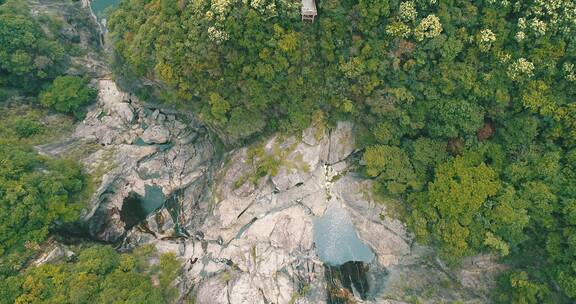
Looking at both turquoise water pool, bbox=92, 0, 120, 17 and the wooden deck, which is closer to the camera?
the wooden deck

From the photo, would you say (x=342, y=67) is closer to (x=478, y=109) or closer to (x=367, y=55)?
(x=367, y=55)

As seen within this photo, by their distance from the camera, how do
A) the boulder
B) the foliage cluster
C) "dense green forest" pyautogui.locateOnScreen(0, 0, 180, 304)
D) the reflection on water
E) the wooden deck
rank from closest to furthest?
1. the foliage cluster
2. "dense green forest" pyautogui.locateOnScreen(0, 0, 180, 304)
3. the wooden deck
4. the reflection on water
5. the boulder

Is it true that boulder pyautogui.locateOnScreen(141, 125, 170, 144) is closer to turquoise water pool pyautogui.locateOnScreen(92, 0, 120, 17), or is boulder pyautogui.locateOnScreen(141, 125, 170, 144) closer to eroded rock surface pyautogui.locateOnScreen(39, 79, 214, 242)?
eroded rock surface pyautogui.locateOnScreen(39, 79, 214, 242)

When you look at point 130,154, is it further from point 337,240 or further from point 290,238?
point 337,240

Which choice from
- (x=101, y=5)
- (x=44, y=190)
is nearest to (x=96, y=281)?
(x=44, y=190)

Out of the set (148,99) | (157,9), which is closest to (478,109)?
(157,9)

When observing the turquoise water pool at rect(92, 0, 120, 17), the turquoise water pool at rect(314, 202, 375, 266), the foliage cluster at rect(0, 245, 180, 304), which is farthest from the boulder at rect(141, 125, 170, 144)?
the turquoise water pool at rect(92, 0, 120, 17)

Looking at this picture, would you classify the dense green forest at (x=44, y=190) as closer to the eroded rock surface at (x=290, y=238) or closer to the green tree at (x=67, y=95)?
the green tree at (x=67, y=95)

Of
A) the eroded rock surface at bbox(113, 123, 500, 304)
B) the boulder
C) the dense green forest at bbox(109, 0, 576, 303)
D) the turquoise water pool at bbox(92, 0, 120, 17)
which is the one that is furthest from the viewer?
the turquoise water pool at bbox(92, 0, 120, 17)

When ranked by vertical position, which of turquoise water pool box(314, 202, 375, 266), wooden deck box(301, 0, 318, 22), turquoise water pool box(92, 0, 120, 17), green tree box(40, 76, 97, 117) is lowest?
turquoise water pool box(314, 202, 375, 266)
